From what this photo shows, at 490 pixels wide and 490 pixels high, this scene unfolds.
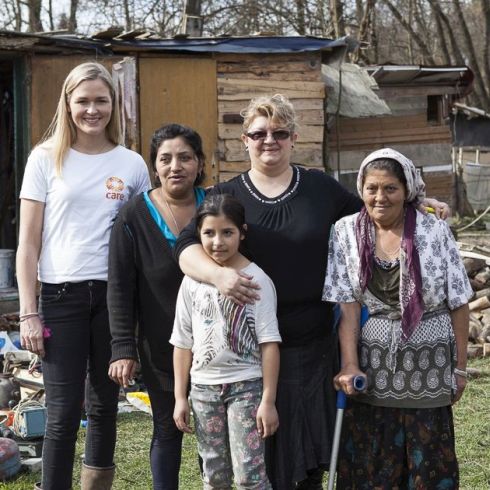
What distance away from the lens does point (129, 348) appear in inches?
151

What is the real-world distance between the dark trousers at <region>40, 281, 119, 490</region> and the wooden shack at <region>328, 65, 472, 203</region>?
1096 cm

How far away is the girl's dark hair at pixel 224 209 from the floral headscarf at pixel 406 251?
468 mm

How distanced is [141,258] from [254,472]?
0.99 m

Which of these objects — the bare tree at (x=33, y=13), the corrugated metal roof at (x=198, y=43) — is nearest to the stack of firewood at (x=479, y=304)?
the corrugated metal roof at (x=198, y=43)

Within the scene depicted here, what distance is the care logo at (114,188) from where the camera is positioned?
4.00 metres

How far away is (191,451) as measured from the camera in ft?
18.9

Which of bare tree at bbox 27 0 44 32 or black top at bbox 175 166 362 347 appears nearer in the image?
black top at bbox 175 166 362 347

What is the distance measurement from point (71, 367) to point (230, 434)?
32.2 inches

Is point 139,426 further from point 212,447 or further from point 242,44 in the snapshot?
point 242,44

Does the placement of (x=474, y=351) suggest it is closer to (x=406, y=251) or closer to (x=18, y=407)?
(x=18, y=407)

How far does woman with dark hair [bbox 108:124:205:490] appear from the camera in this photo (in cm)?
384

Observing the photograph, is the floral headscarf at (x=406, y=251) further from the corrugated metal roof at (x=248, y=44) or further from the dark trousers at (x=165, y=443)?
the corrugated metal roof at (x=248, y=44)

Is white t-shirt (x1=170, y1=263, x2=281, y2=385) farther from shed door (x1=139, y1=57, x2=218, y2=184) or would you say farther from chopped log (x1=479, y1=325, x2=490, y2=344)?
shed door (x1=139, y1=57, x2=218, y2=184)

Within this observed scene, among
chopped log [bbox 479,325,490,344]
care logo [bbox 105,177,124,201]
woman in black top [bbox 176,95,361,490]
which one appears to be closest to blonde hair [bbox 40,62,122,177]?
care logo [bbox 105,177,124,201]
